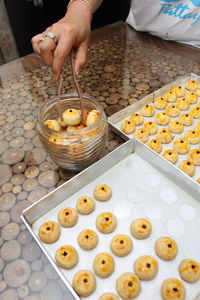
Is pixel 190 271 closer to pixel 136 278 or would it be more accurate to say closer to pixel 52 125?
pixel 136 278

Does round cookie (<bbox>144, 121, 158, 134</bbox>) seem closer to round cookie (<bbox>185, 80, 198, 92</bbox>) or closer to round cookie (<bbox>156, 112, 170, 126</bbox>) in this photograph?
round cookie (<bbox>156, 112, 170, 126</bbox>)

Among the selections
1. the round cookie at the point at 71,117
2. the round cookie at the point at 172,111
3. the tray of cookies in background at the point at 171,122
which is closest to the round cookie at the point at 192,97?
the tray of cookies in background at the point at 171,122

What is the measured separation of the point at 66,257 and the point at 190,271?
0.36 meters

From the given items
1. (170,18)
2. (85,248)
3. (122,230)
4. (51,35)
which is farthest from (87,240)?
(170,18)

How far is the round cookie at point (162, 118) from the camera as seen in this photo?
1.16 meters

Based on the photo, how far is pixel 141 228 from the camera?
788 millimetres

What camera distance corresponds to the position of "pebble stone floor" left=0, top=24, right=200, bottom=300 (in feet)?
2.32

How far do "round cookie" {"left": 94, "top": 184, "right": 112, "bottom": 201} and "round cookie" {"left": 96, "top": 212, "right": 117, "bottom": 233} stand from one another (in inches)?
2.7

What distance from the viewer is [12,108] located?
1.22 m

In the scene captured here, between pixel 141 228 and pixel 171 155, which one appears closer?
pixel 141 228

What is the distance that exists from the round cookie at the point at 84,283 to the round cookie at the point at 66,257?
0.04 m

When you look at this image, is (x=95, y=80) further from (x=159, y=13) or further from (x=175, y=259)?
(x=175, y=259)

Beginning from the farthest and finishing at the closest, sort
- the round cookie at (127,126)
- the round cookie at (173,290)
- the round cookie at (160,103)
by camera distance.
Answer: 1. the round cookie at (160,103)
2. the round cookie at (127,126)
3. the round cookie at (173,290)

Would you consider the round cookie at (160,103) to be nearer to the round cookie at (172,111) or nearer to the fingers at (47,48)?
the round cookie at (172,111)
